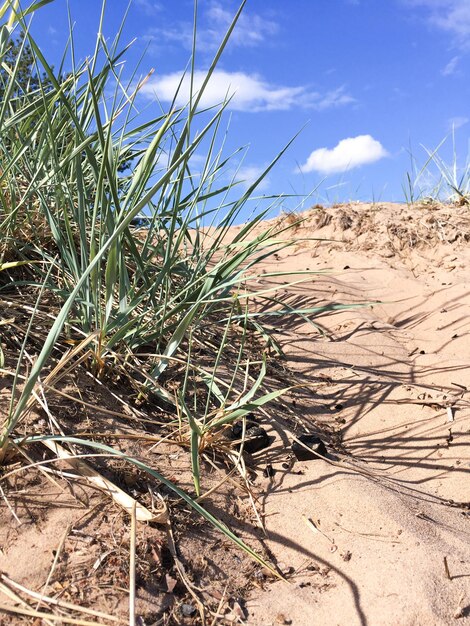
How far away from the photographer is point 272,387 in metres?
1.99

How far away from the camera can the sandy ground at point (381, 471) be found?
3.79 ft

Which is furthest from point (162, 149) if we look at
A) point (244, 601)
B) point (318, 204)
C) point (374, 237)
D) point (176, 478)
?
point (318, 204)

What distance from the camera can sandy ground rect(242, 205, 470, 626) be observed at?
1155mm

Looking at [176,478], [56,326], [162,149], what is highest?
[162,149]

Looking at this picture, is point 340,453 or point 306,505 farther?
point 340,453

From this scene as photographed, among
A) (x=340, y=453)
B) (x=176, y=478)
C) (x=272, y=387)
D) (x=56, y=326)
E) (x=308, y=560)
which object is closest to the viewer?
(x=56, y=326)

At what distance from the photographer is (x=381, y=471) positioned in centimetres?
164

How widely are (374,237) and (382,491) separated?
9.05ft

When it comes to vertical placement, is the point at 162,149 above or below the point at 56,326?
above

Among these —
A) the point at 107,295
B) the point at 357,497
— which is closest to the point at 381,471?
the point at 357,497

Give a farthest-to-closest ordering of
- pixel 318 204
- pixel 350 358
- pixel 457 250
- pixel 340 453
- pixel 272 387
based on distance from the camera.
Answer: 1. pixel 318 204
2. pixel 457 250
3. pixel 350 358
4. pixel 272 387
5. pixel 340 453

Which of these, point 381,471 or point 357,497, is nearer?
point 357,497

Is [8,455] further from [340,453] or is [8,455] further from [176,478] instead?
[340,453]

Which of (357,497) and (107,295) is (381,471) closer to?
(357,497)
